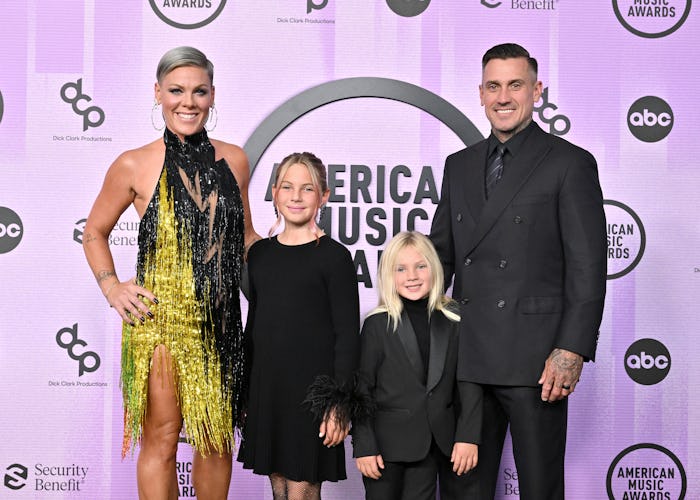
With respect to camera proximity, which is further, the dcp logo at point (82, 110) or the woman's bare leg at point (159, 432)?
the dcp logo at point (82, 110)

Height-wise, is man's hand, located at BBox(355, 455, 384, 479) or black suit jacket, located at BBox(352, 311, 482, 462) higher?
black suit jacket, located at BBox(352, 311, 482, 462)

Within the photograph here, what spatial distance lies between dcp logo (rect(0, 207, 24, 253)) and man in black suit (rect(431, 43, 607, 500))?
200 cm

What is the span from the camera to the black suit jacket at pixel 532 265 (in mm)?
2299

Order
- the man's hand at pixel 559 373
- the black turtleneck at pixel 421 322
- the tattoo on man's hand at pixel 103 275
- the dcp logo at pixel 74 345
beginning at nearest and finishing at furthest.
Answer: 1. the man's hand at pixel 559 373
2. the black turtleneck at pixel 421 322
3. the tattoo on man's hand at pixel 103 275
4. the dcp logo at pixel 74 345

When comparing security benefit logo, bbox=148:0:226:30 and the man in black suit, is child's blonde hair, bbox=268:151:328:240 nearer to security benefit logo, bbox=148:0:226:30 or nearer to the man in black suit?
the man in black suit

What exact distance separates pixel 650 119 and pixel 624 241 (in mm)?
537

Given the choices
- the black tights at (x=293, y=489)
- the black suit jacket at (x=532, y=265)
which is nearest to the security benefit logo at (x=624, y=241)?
the black suit jacket at (x=532, y=265)

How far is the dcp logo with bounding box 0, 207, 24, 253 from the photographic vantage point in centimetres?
343

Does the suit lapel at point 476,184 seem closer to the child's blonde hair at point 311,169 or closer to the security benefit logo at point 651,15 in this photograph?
the child's blonde hair at point 311,169

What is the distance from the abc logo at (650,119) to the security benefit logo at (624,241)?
326 millimetres

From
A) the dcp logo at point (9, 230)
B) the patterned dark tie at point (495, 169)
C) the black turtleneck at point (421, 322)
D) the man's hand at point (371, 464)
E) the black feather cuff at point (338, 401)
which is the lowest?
the man's hand at point (371, 464)

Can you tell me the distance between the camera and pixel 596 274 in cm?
228

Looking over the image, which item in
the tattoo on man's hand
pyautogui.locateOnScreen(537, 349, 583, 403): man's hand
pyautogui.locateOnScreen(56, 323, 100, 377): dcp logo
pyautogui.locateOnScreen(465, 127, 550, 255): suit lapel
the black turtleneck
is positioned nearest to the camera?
pyautogui.locateOnScreen(537, 349, 583, 403): man's hand

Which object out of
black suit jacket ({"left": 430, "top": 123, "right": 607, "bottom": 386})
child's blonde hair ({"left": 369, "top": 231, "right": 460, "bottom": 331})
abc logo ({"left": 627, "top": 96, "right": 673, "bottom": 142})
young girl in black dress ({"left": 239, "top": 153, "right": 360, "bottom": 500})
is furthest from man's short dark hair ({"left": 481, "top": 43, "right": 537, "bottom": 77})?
abc logo ({"left": 627, "top": 96, "right": 673, "bottom": 142})
